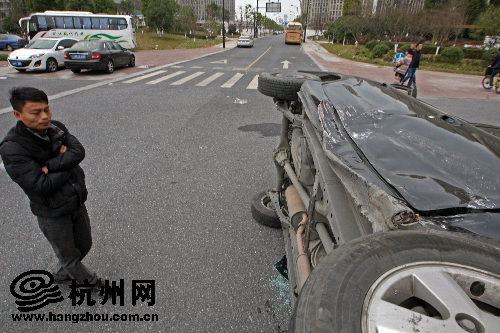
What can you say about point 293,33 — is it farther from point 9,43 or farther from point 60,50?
point 60,50

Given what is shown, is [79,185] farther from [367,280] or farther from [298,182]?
[367,280]

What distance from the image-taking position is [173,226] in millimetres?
3240

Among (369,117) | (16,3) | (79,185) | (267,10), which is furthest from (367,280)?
(267,10)

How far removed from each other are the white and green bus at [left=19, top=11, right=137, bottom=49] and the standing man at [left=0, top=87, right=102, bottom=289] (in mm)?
26742

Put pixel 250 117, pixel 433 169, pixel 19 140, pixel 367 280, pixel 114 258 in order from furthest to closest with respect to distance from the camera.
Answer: pixel 250 117 < pixel 114 258 < pixel 19 140 < pixel 433 169 < pixel 367 280

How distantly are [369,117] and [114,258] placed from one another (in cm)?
252

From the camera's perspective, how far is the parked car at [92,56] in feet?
44.2

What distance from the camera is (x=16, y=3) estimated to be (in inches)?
1452

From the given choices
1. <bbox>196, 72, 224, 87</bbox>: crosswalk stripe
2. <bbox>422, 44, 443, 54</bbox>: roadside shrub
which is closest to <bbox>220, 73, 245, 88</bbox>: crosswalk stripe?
<bbox>196, 72, 224, 87</bbox>: crosswalk stripe

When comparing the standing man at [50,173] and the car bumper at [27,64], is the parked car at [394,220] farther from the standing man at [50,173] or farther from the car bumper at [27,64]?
the car bumper at [27,64]

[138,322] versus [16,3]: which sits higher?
[16,3]

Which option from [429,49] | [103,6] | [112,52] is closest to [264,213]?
[112,52]
